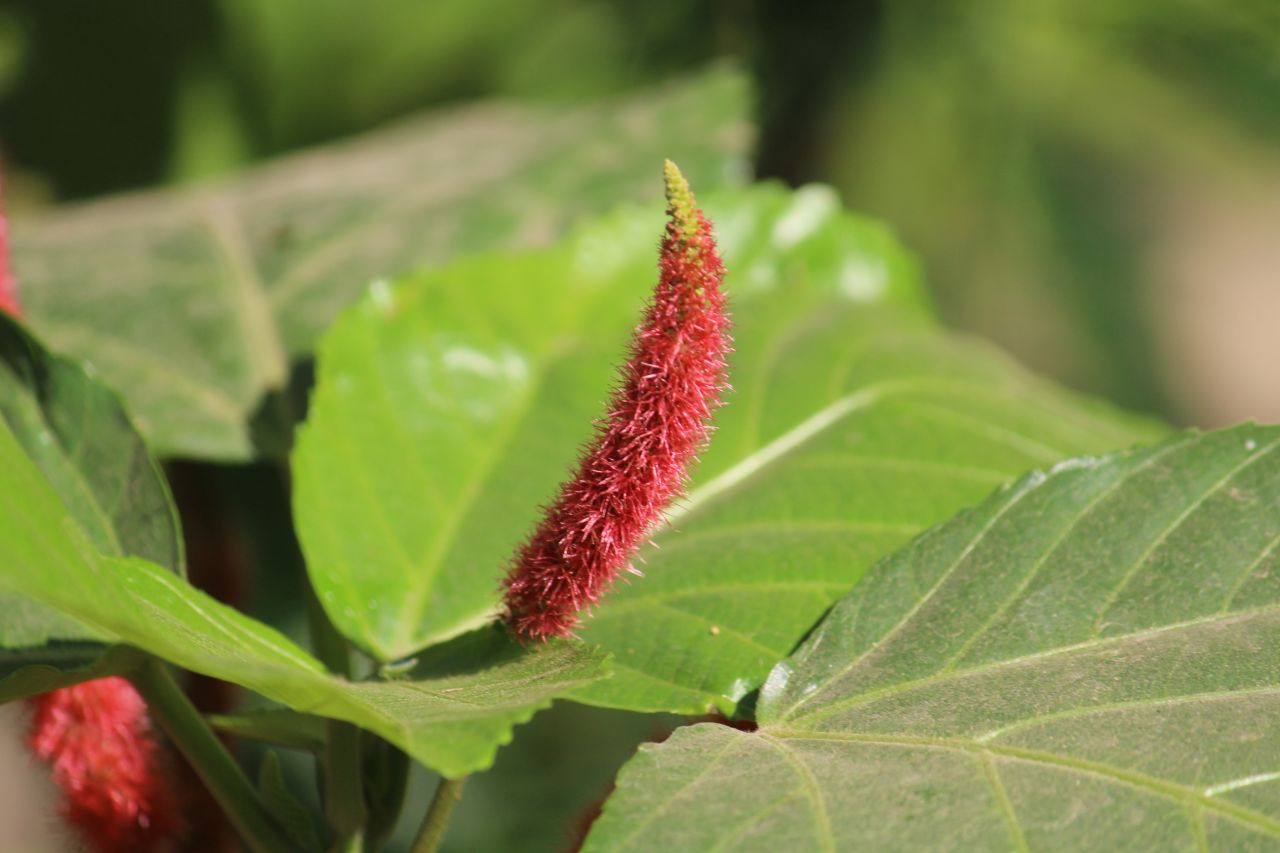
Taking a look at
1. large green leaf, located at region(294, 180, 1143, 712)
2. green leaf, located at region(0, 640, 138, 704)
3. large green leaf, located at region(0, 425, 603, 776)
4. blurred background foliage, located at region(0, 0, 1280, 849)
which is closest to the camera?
large green leaf, located at region(0, 425, 603, 776)

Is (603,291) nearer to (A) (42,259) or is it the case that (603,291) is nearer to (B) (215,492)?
(B) (215,492)

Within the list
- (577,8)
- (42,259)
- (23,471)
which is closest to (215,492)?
(42,259)

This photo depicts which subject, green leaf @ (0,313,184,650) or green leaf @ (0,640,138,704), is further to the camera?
green leaf @ (0,313,184,650)

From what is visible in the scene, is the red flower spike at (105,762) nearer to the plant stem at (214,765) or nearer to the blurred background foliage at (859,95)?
the plant stem at (214,765)

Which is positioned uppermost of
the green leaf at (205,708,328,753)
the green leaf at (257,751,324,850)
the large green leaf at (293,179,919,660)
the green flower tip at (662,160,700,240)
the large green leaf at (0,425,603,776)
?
the green flower tip at (662,160,700,240)

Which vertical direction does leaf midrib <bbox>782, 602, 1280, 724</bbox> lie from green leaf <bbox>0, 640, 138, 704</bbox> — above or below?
above

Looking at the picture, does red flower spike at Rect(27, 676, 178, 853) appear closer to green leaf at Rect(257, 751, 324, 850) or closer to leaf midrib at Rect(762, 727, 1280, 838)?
green leaf at Rect(257, 751, 324, 850)

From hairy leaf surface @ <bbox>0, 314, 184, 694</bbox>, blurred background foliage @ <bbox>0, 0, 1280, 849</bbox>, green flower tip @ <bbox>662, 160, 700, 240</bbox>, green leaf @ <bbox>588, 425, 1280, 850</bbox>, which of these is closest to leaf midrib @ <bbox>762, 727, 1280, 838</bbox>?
green leaf @ <bbox>588, 425, 1280, 850</bbox>

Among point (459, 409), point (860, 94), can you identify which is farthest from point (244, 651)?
point (860, 94)
